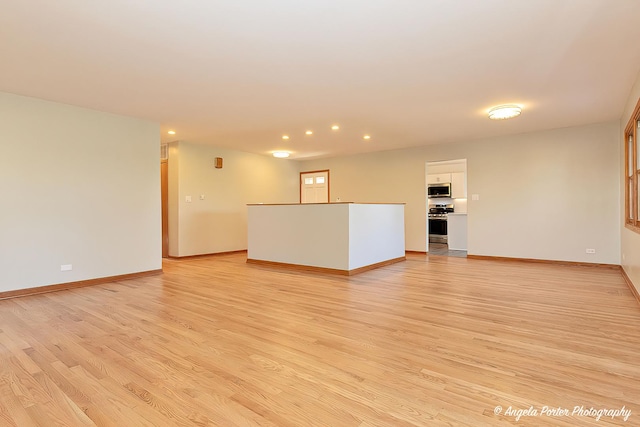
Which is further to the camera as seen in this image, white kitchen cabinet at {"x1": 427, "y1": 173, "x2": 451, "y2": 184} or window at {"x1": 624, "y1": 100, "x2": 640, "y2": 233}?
white kitchen cabinet at {"x1": 427, "y1": 173, "x2": 451, "y2": 184}

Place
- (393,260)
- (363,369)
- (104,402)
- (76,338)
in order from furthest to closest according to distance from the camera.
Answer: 1. (393,260)
2. (76,338)
3. (363,369)
4. (104,402)

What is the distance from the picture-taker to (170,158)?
22.6 ft

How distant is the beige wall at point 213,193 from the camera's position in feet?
22.3

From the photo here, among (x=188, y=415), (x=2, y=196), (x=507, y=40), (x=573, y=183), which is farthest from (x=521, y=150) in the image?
(x=2, y=196)

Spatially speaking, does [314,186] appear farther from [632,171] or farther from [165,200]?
[632,171]

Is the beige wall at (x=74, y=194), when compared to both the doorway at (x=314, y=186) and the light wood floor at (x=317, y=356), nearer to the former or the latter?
the light wood floor at (x=317, y=356)

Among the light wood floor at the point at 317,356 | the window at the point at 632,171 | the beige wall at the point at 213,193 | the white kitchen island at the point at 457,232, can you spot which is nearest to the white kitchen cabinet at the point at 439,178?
the white kitchen island at the point at 457,232

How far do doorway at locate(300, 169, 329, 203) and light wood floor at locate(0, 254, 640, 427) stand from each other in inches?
208

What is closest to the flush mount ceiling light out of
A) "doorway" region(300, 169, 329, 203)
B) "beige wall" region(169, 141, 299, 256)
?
"doorway" region(300, 169, 329, 203)

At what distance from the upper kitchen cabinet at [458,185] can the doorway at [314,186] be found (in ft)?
11.4

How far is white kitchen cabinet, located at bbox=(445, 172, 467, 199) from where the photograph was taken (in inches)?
358

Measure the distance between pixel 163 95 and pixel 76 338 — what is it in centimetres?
279

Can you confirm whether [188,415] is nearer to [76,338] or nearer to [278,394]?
[278,394]

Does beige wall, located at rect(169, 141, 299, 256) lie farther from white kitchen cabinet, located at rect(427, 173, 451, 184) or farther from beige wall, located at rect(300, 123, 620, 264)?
white kitchen cabinet, located at rect(427, 173, 451, 184)
